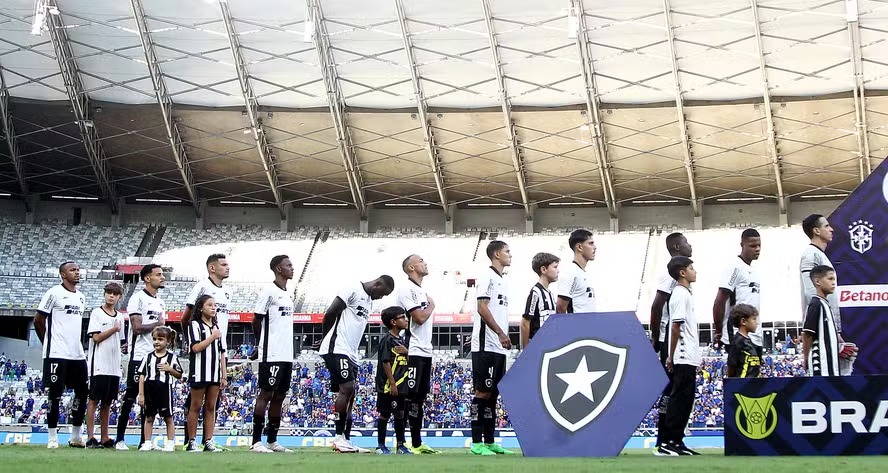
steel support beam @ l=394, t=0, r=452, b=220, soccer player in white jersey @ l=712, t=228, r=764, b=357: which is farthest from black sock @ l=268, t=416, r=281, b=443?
steel support beam @ l=394, t=0, r=452, b=220

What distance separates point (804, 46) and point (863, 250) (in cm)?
2128

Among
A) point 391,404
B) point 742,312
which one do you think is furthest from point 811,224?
point 391,404

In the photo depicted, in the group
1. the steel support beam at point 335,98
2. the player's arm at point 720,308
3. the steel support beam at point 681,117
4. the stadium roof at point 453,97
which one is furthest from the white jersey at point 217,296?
the steel support beam at point 681,117

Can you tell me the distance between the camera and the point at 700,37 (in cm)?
2939

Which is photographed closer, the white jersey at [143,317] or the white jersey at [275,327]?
the white jersey at [275,327]

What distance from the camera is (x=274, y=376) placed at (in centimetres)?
1048

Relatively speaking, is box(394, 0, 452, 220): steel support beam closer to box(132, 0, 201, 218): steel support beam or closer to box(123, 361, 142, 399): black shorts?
box(132, 0, 201, 218): steel support beam

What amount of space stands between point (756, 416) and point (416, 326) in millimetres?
3922

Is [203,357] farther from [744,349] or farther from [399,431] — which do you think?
[744,349]

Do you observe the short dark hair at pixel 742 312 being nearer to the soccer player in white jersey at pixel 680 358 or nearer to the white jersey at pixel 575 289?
the soccer player in white jersey at pixel 680 358

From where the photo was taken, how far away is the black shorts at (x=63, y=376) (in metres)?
10.7

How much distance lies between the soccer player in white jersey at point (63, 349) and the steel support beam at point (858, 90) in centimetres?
2118

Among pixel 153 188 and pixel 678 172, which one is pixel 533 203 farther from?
pixel 153 188

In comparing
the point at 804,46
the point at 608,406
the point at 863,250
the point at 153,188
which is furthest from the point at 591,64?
the point at 608,406
